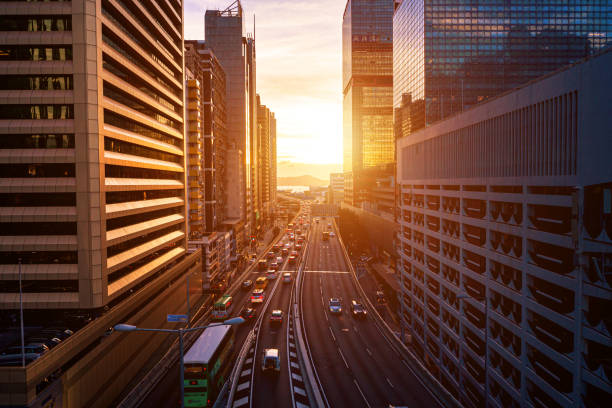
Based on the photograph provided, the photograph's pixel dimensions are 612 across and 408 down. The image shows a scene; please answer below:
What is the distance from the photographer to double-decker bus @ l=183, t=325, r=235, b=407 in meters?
28.7

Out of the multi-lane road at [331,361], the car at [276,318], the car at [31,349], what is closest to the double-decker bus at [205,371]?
the multi-lane road at [331,361]

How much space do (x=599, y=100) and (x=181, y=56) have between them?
56.8 m

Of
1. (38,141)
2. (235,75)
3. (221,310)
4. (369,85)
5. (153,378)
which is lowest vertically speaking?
(221,310)

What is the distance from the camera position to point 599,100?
63.9ft

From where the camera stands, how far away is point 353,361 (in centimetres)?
4197

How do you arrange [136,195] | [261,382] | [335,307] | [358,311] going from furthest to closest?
[335,307], [358,311], [136,195], [261,382]

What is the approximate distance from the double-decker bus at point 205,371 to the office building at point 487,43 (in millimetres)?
80663

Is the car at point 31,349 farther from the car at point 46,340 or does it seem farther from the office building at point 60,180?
the office building at point 60,180

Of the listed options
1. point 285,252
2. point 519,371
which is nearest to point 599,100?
point 519,371

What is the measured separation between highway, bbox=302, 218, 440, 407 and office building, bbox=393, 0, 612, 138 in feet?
194

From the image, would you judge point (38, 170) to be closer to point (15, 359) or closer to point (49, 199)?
point (49, 199)

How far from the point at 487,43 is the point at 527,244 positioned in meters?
89.3

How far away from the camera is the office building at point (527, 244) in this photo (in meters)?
20.0

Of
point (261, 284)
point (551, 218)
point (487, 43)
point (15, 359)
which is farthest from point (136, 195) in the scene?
point (487, 43)
